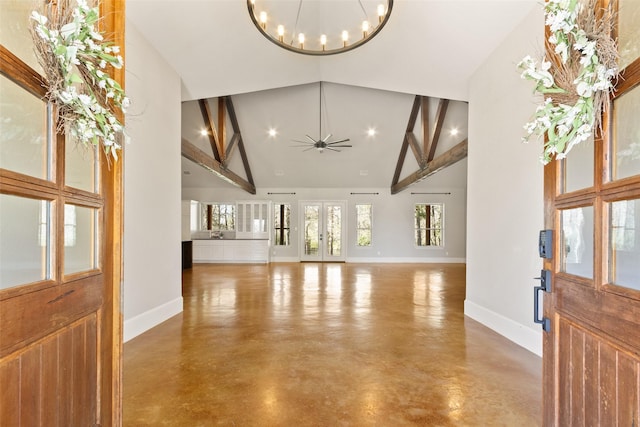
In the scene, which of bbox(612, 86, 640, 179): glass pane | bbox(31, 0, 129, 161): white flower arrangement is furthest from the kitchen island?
bbox(612, 86, 640, 179): glass pane

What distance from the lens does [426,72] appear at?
15.1 ft

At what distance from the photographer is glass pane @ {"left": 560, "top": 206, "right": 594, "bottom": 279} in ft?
4.16

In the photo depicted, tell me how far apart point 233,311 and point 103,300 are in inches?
131

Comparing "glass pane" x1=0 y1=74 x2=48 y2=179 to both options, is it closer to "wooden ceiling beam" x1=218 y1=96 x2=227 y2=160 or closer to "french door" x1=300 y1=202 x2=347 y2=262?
"wooden ceiling beam" x1=218 y1=96 x2=227 y2=160

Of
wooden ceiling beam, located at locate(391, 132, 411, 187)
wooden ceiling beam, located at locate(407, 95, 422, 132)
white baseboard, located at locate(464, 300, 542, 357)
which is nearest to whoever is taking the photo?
white baseboard, located at locate(464, 300, 542, 357)

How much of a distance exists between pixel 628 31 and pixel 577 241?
0.80 meters

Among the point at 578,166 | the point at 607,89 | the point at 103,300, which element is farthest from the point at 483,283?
the point at 103,300

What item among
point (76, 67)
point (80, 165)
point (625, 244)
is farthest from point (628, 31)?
point (80, 165)

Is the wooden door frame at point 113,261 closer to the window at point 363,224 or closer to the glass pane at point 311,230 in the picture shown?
the glass pane at point 311,230

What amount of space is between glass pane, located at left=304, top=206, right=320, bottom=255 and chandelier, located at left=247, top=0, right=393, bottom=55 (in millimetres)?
7248

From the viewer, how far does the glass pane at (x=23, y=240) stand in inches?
38.1

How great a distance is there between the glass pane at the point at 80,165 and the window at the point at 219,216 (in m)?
10.5

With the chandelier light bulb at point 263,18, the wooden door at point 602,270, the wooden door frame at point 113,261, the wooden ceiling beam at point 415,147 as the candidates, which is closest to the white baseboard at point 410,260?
the wooden ceiling beam at point 415,147

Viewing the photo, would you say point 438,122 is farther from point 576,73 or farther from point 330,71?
point 576,73
